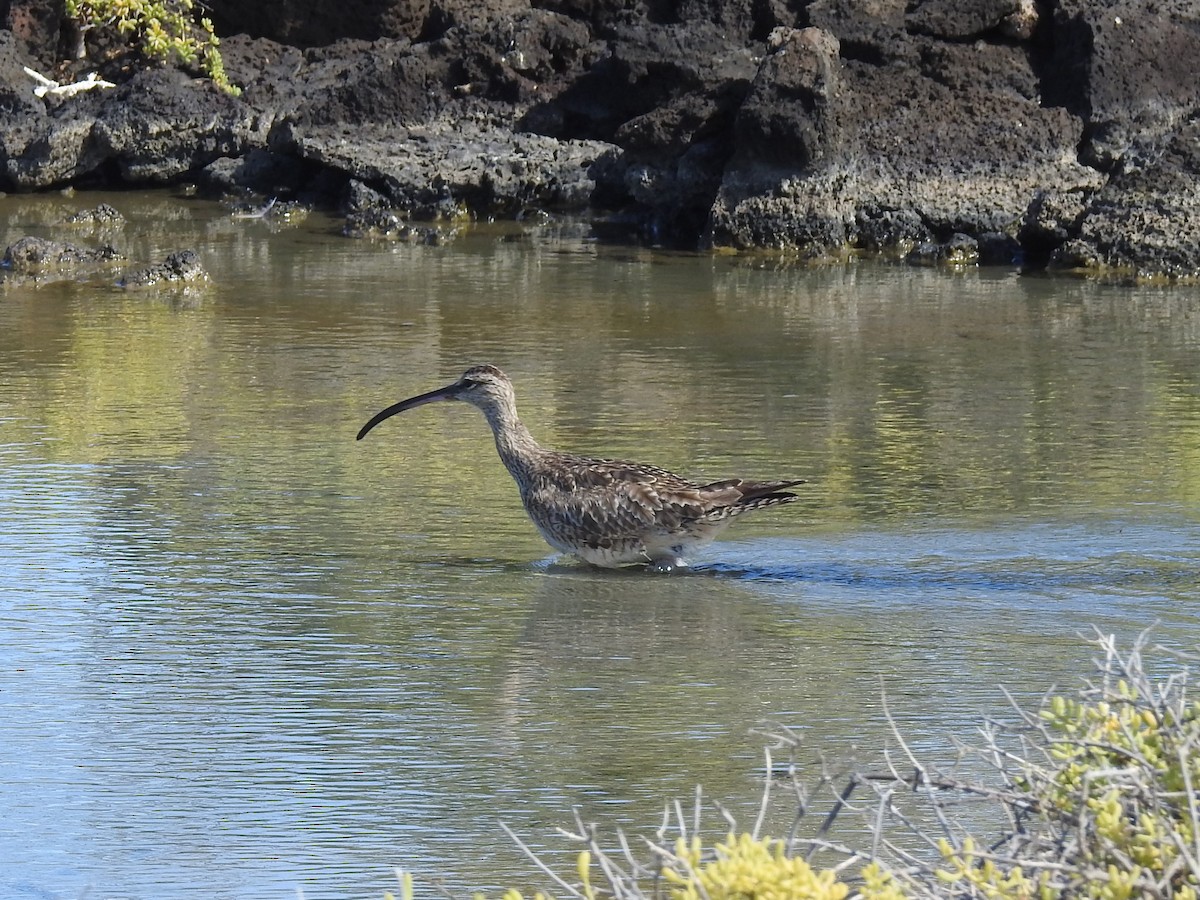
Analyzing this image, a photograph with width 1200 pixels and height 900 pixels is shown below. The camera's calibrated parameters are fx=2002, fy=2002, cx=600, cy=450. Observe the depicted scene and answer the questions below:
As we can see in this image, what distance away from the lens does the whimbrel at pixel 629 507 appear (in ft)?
A: 25.0

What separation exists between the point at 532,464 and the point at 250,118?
45.4ft

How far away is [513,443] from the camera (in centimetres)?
824

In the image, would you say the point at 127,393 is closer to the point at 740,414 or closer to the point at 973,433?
the point at 740,414

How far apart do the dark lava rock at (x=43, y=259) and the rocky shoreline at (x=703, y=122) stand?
3.42 m

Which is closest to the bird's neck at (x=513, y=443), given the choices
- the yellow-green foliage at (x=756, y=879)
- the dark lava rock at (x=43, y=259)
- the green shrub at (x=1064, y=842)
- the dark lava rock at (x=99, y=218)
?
the green shrub at (x=1064, y=842)

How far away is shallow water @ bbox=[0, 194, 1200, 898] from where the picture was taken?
5.26m

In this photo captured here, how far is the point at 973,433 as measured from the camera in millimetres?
9977

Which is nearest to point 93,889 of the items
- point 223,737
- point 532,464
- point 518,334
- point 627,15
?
point 223,737

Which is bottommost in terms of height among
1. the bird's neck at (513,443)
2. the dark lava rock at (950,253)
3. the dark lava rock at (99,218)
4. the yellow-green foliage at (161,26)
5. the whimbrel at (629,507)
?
the whimbrel at (629,507)

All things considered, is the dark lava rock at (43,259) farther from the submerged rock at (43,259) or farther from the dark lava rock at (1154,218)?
the dark lava rock at (1154,218)

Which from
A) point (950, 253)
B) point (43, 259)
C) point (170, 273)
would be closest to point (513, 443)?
point (170, 273)

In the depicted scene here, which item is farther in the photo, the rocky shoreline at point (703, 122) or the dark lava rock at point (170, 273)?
the rocky shoreline at point (703, 122)

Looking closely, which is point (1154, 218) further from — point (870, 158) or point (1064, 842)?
point (1064, 842)

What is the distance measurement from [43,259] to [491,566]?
349 inches
